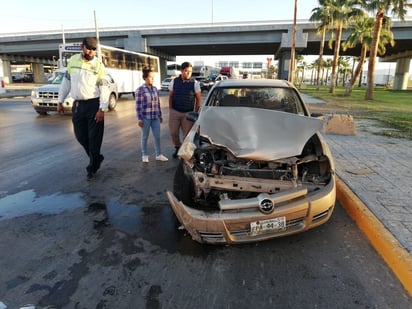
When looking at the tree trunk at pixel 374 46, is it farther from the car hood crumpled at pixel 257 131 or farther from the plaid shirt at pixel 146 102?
the car hood crumpled at pixel 257 131

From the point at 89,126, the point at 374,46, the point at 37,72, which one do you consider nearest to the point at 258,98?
the point at 89,126

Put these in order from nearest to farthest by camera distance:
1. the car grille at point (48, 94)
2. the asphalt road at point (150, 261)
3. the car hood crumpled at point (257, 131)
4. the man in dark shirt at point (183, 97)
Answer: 1. the asphalt road at point (150, 261)
2. the car hood crumpled at point (257, 131)
3. the man in dark shirt at point (183, 97)
4. the car grille at point (48, 94)

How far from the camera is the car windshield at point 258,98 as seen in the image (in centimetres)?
477

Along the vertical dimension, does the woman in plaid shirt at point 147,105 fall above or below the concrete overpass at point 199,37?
below

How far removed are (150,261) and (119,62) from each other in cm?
2109

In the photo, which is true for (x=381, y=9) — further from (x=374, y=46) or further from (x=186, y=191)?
(x=186, y=191)

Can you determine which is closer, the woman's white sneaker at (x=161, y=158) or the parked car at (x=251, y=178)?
the parked car at (x=251, y=178)

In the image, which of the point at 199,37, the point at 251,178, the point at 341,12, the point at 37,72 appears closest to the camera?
the point at 251,178

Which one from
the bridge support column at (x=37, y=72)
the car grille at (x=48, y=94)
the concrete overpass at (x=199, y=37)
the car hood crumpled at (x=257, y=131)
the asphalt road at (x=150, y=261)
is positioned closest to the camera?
the asphalt road at (x=150, y=261)

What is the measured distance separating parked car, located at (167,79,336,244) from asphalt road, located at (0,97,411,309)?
27 cm

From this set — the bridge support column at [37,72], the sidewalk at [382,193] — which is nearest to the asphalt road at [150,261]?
the sidewalk at [382,193]

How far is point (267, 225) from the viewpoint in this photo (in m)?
2.91

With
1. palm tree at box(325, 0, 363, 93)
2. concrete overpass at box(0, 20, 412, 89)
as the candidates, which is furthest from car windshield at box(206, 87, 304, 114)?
concrete overpass at box(0, 20, 412, 89)

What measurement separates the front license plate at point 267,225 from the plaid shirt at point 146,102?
3.64m
